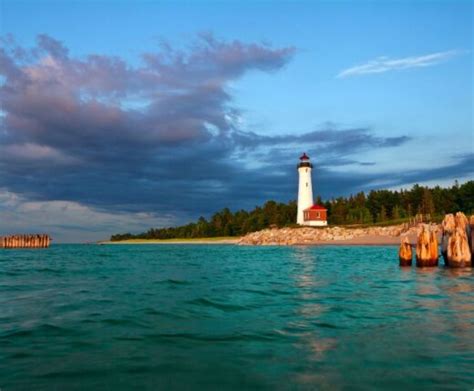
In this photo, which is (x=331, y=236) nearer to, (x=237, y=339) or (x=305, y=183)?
(x=305, y=183)

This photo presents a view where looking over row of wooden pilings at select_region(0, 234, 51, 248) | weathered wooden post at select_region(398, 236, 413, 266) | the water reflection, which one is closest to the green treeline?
row of wooden pilings at select_region(0, 234, 51, 248)

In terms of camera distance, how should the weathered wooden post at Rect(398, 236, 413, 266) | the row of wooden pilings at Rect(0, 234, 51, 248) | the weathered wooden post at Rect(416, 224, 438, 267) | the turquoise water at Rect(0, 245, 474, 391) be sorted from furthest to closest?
1. the row of wooden pilings at Rect(0, 234, 51, 248)
2. the weathered wooden post at Rect(398, 236, 413, 266)
3. the weathered wooden post at Rect(416, 224, 438, 267)
4. the turquoise water at Rect(0, 245, 474, 391)

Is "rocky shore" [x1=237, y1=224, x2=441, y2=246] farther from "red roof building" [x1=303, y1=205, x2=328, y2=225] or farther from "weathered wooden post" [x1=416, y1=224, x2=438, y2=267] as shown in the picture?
"weathered wooden post" [x1=416, y1=224, x2=438, y2=267]

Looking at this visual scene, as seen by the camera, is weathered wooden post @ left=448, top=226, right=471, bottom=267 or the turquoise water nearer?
the turquoise water

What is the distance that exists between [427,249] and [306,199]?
9198 centimetres

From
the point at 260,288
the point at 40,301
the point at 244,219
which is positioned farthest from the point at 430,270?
the point at 244,219

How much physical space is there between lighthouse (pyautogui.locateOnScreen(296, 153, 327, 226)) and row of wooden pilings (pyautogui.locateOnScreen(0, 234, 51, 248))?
249ft

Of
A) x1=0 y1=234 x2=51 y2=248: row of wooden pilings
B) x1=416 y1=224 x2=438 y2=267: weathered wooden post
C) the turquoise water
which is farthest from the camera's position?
x1=0 y1=234 x2=51 y2=248: row of wooden pilings

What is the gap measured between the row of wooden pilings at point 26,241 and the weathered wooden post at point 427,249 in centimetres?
11313

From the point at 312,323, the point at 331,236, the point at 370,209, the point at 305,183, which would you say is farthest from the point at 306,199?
the point at 312,323

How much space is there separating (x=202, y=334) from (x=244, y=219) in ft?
502

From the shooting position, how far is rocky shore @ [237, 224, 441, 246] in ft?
317

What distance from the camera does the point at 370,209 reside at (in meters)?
145

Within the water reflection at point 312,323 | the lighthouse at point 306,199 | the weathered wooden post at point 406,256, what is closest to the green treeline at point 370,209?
the lighthouse at point 306,199
